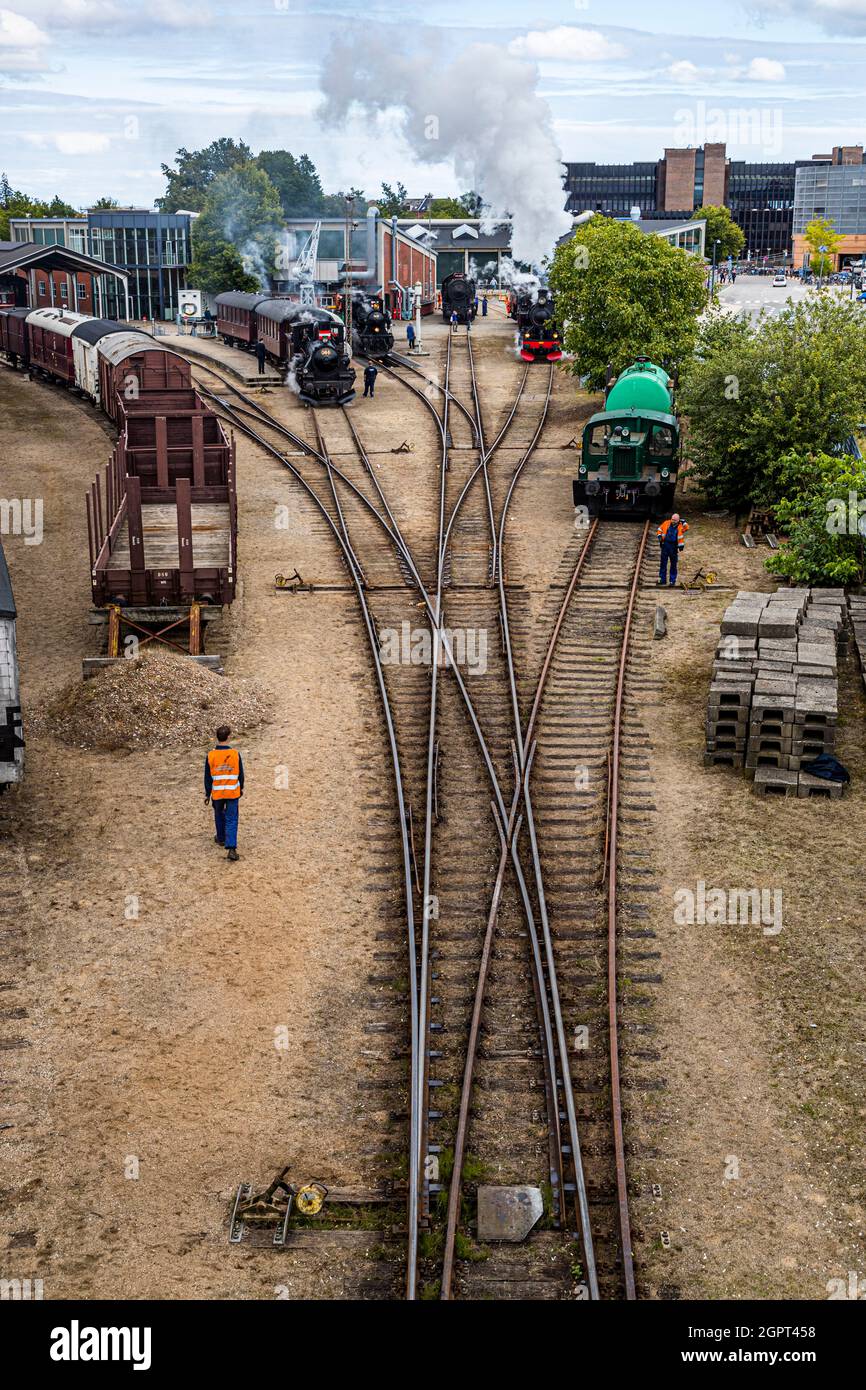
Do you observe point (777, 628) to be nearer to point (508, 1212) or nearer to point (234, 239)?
point (508, 1212)

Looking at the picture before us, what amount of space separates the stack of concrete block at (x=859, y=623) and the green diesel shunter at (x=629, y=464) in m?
6.46

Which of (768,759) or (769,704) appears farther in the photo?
(768,759)

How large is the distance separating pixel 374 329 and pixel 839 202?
4848 inches

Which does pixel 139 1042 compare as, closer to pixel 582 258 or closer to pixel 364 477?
pixel 364 477

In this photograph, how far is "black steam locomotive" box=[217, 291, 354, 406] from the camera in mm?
41000

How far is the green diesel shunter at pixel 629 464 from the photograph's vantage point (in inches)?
1085

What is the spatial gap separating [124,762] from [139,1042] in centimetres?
630

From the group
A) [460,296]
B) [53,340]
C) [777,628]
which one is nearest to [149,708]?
[777,628]

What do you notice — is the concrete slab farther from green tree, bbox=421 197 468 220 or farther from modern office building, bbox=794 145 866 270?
modern office building, bbox=794 145 866 270

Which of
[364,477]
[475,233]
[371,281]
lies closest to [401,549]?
[364,477]

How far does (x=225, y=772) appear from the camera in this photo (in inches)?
545

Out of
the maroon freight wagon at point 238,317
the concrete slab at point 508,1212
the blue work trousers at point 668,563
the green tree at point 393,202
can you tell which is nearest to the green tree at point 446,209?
the green tree at point 393,202

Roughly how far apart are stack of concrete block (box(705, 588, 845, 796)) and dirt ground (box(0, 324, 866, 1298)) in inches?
17.6

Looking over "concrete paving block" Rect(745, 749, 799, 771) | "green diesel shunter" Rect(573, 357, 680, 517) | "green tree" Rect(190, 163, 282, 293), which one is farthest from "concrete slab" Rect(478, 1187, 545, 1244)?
"green tree" Rect(190, 163, 282, 293)
